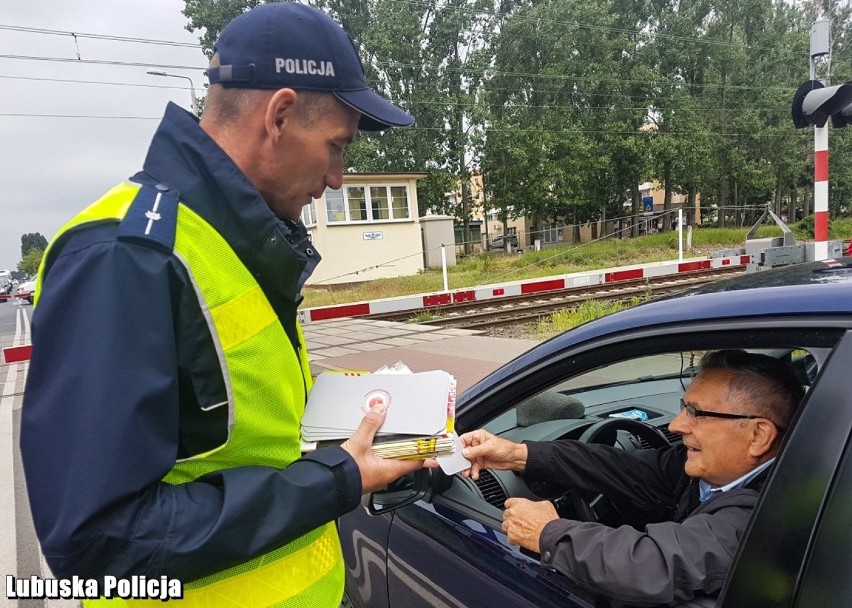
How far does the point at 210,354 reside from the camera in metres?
1.01

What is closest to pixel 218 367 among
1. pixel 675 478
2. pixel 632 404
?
pixel 675 478

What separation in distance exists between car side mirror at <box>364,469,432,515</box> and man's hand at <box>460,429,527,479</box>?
19 centimetres

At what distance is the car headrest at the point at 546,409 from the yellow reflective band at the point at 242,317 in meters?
1.31

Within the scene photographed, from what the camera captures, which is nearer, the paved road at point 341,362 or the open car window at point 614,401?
the open car window at point 614,401

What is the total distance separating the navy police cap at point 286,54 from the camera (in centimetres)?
113

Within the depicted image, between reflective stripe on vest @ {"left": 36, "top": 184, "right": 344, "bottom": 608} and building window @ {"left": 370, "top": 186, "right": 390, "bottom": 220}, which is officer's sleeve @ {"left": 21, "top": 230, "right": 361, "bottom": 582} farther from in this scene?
building window @ {"left": 370, "top": 186, "right": 390, "bottom": 220}

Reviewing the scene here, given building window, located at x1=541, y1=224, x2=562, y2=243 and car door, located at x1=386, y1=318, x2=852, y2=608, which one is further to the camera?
building window, located at x1=541, y1=224, x2=562, y2=243

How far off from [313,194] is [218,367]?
497 millimetres

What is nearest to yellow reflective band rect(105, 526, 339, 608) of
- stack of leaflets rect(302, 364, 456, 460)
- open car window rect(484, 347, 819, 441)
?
stack of leaflets rect(302, 364, 456, 460)

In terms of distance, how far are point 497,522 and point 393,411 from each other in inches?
22.7

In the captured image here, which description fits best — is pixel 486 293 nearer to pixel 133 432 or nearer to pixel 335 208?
pixel 133 432

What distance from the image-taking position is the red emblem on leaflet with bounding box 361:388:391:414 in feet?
4.25

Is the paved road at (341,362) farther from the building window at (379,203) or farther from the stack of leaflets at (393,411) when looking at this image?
the building window at (379,203)

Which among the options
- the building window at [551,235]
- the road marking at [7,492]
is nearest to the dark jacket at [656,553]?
the road marking at [7,492]
